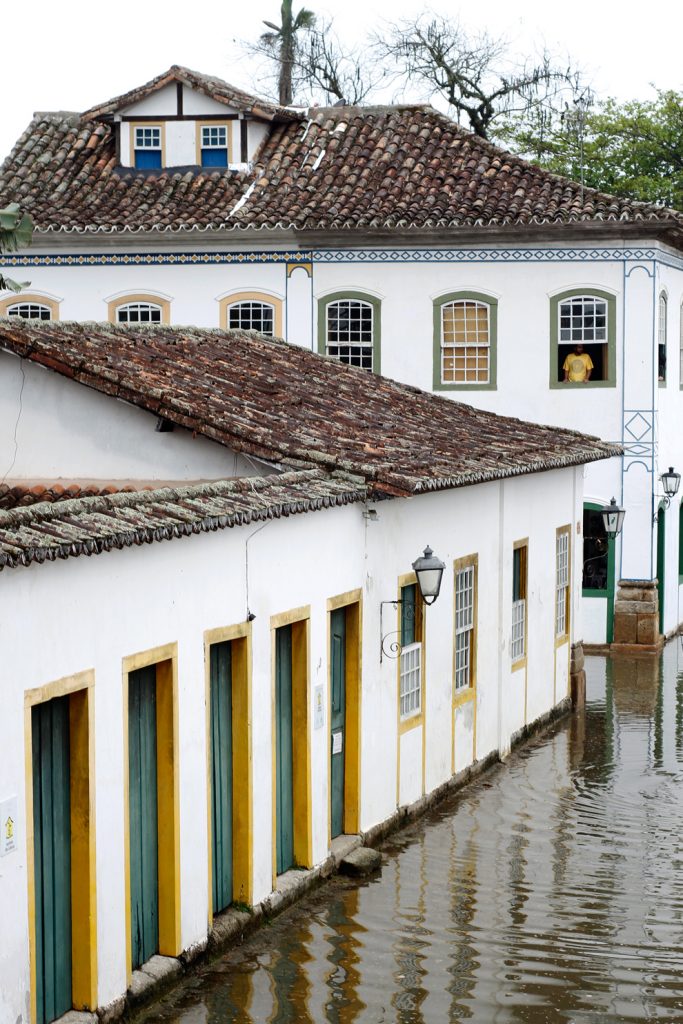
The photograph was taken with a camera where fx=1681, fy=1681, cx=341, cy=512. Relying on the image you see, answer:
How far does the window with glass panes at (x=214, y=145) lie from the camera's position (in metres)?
26.2

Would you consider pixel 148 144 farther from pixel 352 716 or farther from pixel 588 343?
pixel 352 716

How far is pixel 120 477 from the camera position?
12.6 meters

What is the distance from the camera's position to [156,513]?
9227mm

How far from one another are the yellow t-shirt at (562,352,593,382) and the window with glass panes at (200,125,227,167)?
20.7 feet

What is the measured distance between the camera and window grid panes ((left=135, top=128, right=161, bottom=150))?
1033 inches

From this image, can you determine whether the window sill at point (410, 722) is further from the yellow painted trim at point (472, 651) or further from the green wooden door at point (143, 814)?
the green wooden door at point (143, 814)

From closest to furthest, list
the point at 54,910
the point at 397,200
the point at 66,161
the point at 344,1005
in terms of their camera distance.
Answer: the point at 54,910, the point at 344,1005, the point at 397,200, the point at 66,161

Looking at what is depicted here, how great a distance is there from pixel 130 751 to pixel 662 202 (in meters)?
33.1

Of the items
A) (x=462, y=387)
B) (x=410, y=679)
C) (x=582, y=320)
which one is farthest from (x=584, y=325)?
(x=410, y=679)

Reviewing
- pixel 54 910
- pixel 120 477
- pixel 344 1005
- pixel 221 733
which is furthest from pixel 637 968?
pixel 120 477

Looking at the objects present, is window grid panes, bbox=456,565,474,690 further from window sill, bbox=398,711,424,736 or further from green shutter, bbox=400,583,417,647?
window sill, bbox=398,711,424,736

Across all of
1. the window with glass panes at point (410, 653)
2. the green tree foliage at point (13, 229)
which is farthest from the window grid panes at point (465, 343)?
the green tree foliage at point (13, 229)

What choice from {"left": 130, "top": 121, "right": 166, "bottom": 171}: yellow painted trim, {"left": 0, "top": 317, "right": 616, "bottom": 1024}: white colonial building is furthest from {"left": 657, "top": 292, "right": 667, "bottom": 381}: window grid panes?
{"left": 130, "top": 121, "right": 166, "bottom": 171}: yellow painted trim

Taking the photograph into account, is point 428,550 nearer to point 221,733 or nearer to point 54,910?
point 221,733
